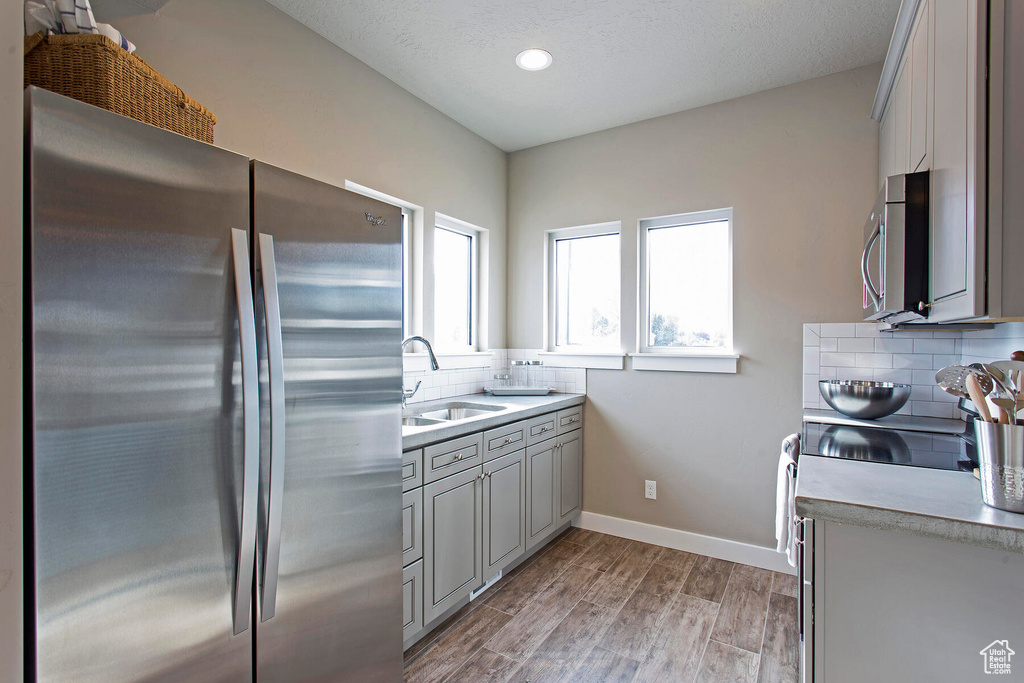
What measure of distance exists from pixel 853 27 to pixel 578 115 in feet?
4.75

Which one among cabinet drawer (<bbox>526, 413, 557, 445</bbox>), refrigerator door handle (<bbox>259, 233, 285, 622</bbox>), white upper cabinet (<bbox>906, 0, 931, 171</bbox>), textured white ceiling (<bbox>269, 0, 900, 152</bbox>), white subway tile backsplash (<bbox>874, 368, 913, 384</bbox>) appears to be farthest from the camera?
cabinet drawer (<bbox>526, 413, 557, 445</bbox>)

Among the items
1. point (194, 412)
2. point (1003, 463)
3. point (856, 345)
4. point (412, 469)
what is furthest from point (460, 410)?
point (1003, 463)

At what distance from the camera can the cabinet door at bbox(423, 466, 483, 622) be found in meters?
2.09

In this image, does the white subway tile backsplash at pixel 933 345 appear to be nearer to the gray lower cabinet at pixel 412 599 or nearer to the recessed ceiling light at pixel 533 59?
the recessed ceiling light at pixel 533 59

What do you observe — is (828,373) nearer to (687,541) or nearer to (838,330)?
(838,330)

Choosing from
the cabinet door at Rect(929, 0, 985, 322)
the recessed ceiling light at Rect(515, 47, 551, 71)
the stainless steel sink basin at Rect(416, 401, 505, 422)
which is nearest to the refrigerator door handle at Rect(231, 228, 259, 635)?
the cabinet door at Rect(929, 0, 985, 322)

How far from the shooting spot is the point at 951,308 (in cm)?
115

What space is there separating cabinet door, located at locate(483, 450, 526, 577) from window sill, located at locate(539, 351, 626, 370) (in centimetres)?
93

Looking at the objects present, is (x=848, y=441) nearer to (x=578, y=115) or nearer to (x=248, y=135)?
(x=578, y=115)

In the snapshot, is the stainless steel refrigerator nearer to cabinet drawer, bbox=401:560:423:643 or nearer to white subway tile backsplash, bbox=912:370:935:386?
cabinet drawer, bbox=401:560:423:643

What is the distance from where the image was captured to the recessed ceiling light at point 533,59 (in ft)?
8.21

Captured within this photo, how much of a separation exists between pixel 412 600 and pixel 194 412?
1.25 metres

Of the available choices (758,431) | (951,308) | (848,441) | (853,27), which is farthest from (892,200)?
(758,431)

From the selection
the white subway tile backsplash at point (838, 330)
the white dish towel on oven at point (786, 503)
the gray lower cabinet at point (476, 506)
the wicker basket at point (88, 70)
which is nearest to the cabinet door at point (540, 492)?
the gray lower cabinet at point (476, 506)
